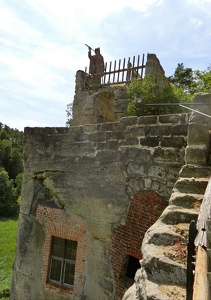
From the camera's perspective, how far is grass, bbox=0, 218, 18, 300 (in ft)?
52.3

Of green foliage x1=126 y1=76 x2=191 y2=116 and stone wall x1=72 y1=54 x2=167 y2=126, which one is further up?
stone wall x1=72 y1=54 x2=167 y2=126

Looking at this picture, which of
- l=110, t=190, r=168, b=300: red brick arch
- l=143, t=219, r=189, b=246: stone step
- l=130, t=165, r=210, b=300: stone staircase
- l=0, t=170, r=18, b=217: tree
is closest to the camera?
l=130, t=165, r=210, b=300: stone staircase

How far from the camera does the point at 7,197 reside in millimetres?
33594

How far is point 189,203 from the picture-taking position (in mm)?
2604

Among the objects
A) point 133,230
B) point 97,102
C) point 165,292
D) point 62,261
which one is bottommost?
point 62,261

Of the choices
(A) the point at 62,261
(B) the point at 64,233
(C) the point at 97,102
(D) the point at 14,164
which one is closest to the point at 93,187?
(B) the point at 64,233

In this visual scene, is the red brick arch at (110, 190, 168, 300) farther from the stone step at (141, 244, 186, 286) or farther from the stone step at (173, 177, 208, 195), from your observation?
the stone step at (141, 244, 186, 286)

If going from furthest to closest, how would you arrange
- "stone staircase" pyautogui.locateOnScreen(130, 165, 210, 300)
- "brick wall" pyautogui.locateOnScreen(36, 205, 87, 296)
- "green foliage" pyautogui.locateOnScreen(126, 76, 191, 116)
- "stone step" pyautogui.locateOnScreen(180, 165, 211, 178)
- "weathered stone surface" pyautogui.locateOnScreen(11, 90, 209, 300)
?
"green foliage" pyautogui.locateOnScreen(126, 76, 191, 116), "brick wall" pyautogui.locateOnScreen(36, 205, 87, 296), "weathered stone surface" pyautogui.locateOnScreen(11, 90, 209, 300), "stone step" pyautogui.locateOnScreen(180, 165, 211, 178), "stone staircase" pyautogui.locateOnScreen(130, 165, 210, 300)

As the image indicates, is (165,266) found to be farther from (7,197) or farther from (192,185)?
(7,197)

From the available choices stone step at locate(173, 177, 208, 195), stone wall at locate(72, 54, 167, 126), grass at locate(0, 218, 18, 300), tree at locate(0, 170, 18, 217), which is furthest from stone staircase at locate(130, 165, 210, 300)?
tree at locate(0, 170, 18, 217)

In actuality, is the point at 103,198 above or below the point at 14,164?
above

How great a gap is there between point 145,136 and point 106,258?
2.10 m

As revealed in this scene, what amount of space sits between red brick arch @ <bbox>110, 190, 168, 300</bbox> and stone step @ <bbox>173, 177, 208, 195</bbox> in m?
1.11

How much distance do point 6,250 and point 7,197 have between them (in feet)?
41.2
